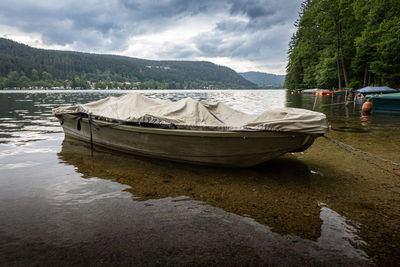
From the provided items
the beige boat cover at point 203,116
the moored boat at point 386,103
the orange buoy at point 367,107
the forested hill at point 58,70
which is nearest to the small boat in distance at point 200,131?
the beige boat cover at point 203,116

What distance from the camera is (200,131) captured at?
16.7ft

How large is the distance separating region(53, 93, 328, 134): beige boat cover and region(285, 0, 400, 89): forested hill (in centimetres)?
2705

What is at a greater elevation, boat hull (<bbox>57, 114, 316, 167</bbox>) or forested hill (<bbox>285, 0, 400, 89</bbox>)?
forested hill (<bbox>285, 0, 400, 89</bbox>)

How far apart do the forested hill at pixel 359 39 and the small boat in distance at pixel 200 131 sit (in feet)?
90.4

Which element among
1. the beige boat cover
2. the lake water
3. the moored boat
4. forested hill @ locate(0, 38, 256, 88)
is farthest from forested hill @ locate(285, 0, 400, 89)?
forested hill @ locate(0, 38, 256, 88)

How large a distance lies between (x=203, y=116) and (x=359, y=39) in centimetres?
3171

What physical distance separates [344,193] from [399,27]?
27795mm

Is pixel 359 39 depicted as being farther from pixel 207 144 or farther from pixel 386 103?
pixel 207 144

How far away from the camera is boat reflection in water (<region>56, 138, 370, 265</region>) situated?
9.22 ft

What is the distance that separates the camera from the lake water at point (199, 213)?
2816 millimetres

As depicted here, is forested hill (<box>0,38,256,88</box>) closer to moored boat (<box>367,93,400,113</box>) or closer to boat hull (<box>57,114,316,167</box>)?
boat hull (<box>57,114,316,167</box>)

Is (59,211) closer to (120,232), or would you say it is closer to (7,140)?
(120,232)

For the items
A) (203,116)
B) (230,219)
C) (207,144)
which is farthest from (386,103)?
(230,219)

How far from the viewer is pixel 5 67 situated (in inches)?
4877
